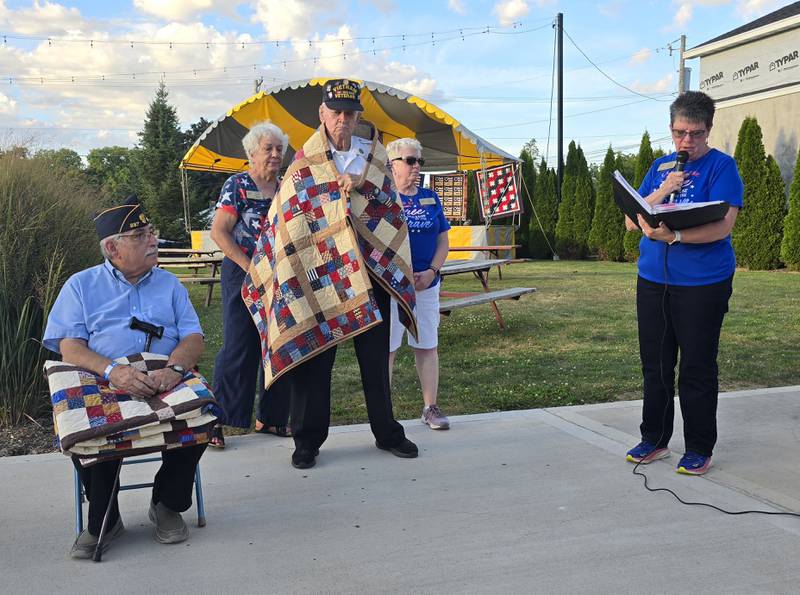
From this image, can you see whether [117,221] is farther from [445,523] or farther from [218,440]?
A: [445,523]

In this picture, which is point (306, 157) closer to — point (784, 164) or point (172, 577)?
point (172, 577)

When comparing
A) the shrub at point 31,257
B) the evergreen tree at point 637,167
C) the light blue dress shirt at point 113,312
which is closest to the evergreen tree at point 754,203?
the evergreen tree at point 637,167

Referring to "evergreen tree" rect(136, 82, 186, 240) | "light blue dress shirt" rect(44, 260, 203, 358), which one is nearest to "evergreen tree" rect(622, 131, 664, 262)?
"light blue dress shirt" rect(44, 260, 203, 358)

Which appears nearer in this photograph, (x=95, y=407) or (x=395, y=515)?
(x=95, y=407)

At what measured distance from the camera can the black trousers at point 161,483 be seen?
298cm

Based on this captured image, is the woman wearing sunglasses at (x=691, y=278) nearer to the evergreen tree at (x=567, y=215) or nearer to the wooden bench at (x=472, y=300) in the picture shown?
the wooden bench at (x=472, y=300)

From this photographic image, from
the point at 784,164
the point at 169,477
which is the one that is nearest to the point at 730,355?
the point at 169,477

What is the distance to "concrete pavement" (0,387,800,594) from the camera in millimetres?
2773

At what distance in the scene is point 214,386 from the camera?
4.50 m

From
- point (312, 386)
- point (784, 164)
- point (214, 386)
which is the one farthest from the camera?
point (784, 164)

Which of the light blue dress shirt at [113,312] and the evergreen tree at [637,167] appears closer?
the light blue dress shirt at [113,312]

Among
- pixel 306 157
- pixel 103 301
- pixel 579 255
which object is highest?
pixel 306 157

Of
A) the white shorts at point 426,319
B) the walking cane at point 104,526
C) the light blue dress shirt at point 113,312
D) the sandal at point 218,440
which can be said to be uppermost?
the light blue dress shirt at point 113,312

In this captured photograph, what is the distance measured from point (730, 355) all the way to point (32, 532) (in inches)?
253
